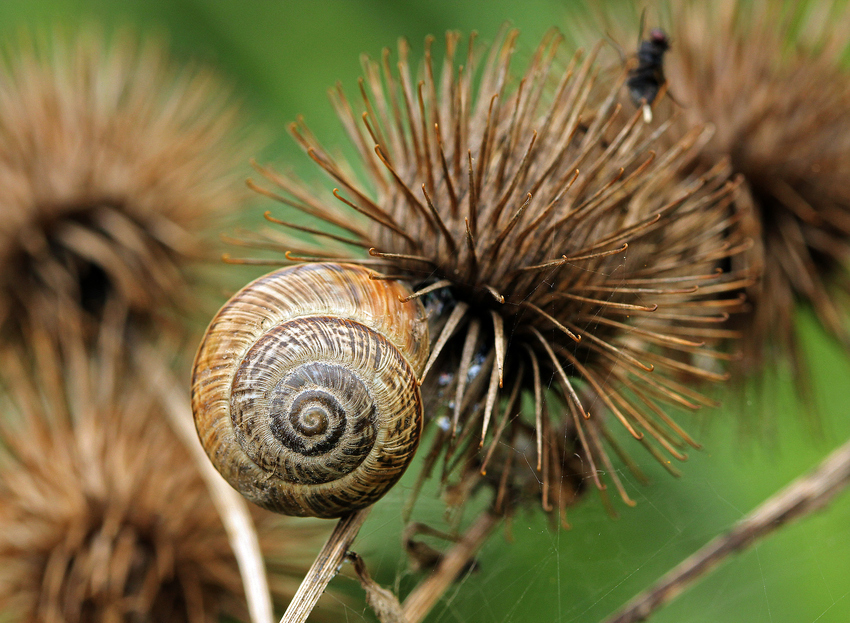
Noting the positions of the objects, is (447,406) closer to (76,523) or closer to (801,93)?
(76,523)

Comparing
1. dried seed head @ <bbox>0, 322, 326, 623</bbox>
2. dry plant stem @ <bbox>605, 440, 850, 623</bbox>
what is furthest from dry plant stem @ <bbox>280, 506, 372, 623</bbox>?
dried seed head @ <bbox>0, 322, 326, 623</bbox>

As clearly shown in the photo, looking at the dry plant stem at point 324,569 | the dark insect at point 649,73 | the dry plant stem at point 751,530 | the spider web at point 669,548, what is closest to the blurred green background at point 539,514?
the spider web at point 669,548

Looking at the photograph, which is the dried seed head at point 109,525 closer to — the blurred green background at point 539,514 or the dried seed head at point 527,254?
the blurred green background at point 539,514

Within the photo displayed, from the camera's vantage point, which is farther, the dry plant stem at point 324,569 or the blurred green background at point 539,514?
the blurred green background at point 539,514

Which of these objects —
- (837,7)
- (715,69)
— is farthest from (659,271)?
(837,7)

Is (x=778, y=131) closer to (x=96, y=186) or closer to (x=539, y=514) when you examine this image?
(x=539, y=514)
